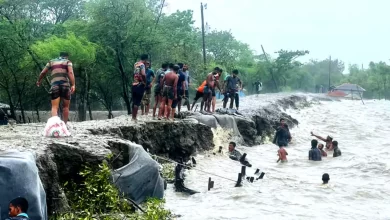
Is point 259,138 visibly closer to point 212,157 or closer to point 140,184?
point 212,157

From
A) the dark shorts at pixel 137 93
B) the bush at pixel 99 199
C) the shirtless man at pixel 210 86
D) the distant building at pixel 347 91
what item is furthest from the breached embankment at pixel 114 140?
the distant building at pixel 347 91

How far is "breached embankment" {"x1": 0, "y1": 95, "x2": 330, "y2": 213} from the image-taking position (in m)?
7.11

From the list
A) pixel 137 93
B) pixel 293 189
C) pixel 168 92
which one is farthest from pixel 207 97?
pixel 293 189

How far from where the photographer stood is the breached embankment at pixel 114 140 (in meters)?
7.11

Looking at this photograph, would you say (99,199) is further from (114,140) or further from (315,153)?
(315,153)

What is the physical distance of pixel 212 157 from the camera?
15094 millimetres

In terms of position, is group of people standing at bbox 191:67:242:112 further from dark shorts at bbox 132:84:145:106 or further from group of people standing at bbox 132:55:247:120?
dark shorts at bbox 132:84:145:106

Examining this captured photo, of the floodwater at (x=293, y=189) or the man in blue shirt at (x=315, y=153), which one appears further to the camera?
the man in blue shirt at (x=315, y=153)

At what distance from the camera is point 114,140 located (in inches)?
351

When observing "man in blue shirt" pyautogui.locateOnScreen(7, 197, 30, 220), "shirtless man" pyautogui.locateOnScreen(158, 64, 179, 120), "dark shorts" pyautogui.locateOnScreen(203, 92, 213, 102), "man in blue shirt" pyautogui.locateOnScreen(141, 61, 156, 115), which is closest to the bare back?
"shirtless man" pyautogui.locateOnScreen(158, 64, 179, 120)

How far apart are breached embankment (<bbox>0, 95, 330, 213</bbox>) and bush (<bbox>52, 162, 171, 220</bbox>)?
184 mm

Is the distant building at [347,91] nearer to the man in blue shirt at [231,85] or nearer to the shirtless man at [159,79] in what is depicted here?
the man in blue shirt at [231,85]

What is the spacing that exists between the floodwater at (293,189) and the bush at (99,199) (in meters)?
1.63

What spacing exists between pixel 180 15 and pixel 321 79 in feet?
198
